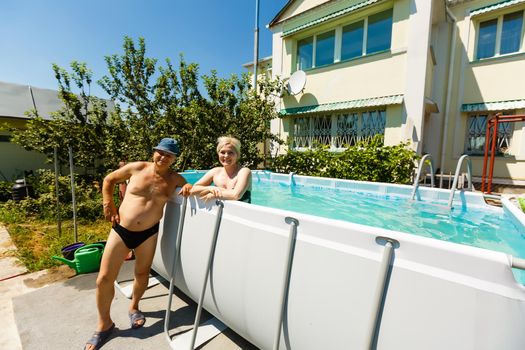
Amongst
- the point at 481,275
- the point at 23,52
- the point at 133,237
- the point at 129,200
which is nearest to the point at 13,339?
the point at 133,237

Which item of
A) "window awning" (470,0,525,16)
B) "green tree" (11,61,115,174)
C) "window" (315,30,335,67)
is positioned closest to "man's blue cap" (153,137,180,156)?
"green tree" (11,61,115,174)

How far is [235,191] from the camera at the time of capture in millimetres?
2658

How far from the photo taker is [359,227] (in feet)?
4.67

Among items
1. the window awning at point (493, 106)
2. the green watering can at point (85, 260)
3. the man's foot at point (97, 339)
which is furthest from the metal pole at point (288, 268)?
the window awning at point (493, 106)

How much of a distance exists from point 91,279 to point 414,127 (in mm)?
9361

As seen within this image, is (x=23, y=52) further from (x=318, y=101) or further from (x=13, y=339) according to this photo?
(x=318, y=101)

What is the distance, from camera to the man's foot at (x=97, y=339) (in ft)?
7.51

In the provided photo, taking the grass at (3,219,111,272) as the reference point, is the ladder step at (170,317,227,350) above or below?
below

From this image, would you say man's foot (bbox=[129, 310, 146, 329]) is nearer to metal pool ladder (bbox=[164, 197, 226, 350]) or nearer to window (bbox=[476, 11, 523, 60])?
metal pool ladder (bbox=[164, 197, 226, 350])

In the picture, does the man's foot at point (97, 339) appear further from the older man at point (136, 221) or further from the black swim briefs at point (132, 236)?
the black swim briefs at point (132, 236)

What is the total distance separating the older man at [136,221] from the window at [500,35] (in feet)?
41.2

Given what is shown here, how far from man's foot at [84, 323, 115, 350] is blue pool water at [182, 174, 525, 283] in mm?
4151

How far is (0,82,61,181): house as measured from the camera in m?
10.1

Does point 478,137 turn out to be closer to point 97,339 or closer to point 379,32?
point 379,32
